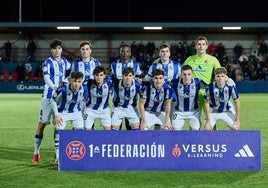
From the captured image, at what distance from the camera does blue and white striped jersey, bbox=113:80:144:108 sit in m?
9.62

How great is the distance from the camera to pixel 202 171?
8.27 metres

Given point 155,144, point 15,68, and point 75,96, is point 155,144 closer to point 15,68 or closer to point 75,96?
point 75,96

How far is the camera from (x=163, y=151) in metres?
A: 8.27

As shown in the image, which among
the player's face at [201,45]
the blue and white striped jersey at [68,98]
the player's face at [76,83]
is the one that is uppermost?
the player's face at [201,45]

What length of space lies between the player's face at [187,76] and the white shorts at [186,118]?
0.53 meters

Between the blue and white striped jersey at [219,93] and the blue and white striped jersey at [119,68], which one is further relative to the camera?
the blue and white striped jersey at [119,68]

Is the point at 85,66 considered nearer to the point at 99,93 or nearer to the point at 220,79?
the point at 99,93

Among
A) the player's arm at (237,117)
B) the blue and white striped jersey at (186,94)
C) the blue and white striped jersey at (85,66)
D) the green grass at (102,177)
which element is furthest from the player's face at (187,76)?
the green grass at (102,177)

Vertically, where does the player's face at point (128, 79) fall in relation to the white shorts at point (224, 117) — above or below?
above

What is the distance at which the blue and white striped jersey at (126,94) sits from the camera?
9617 millimetres

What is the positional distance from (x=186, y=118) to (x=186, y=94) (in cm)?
43

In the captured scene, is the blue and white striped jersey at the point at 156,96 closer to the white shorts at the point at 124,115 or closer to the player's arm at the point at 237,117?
the white shorts at the point at 124,115

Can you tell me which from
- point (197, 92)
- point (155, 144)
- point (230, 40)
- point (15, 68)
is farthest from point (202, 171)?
point (230, 40)
